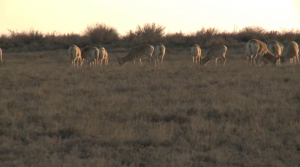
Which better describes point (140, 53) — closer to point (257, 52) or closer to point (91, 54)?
point (91, 54)

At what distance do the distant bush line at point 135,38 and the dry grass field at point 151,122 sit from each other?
17.0 meters

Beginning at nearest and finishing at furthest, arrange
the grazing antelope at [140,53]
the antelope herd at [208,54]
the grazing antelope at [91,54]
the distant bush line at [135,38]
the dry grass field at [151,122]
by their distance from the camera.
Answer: the dry grass field at [151,122] < the antelope herd at [208,54] < the grazing antelope at [91,54] < the grazing antelope at [140,53] < the distant bush line at [135,38]

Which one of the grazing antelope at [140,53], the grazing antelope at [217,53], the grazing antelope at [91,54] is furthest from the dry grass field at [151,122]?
the grazing antelope at [140,53]

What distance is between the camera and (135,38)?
30781 mm

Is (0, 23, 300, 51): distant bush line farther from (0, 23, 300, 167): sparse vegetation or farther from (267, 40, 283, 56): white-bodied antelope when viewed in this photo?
(0, 23, 300, 167): sparse vegetation

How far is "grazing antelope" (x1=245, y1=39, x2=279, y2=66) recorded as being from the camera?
17406mm

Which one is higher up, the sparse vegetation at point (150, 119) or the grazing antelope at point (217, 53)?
the grazing antelope at point (217, 53)

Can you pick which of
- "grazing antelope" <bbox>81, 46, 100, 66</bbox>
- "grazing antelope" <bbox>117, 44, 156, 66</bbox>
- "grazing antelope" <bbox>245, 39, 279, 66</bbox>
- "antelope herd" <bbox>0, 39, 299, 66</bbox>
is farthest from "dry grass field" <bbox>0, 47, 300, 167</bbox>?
"grazing antelope" <bbox>117, 44, 156, 66</bbox>

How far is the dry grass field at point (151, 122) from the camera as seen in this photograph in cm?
546

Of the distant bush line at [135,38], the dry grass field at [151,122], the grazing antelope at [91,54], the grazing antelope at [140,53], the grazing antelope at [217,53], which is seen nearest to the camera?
the dry grass field at [151,122]

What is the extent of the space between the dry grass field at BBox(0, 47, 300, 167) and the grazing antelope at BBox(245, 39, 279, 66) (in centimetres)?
480

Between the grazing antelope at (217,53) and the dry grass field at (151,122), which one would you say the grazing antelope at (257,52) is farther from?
the dry grass field at (151,122)

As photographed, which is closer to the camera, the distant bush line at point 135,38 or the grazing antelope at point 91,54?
the grazing antelope at point 91,54

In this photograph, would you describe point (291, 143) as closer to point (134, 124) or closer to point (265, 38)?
point (134, 124)
